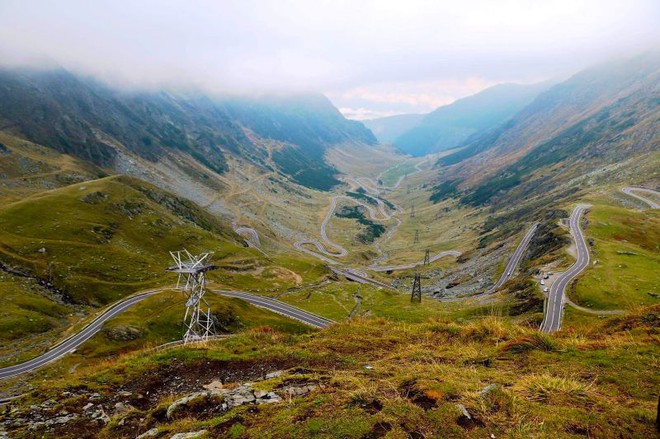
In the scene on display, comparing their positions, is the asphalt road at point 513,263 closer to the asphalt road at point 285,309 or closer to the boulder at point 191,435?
the asphalt road at point 285,309

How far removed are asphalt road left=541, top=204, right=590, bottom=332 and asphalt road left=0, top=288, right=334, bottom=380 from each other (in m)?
43.1

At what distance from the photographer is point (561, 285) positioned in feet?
259

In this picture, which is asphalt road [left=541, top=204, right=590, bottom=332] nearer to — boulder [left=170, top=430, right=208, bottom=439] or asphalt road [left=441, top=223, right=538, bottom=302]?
asphalt road [left=441, top=223, right=538, bottom=302]

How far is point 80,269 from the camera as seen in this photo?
308 ft

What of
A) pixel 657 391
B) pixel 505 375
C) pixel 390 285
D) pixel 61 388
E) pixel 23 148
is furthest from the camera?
pixel 23 148

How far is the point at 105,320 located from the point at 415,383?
74547 millimetres

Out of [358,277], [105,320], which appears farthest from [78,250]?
[358,277]

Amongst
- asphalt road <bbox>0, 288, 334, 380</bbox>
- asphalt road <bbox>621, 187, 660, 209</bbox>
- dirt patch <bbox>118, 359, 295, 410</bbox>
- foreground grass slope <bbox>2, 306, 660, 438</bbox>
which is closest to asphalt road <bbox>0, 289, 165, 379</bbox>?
asphalt road <bbox>0, 288, 334, 380</bbox>

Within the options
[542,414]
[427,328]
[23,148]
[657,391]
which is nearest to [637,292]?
[427,328]

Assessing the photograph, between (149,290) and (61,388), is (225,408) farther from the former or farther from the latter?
(149,290)

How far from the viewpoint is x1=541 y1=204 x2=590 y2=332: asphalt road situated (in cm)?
6512

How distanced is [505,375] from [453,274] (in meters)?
136

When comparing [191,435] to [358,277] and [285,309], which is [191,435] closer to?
[285,309]

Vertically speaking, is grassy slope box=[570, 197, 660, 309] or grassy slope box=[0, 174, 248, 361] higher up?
grassy slope box=[0, 174, 248, 361]
